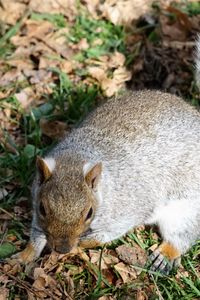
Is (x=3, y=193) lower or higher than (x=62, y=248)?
lower

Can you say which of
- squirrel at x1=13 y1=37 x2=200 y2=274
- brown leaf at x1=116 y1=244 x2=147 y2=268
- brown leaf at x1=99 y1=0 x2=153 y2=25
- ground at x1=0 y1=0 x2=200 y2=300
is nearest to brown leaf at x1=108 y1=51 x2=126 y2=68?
ground at x1=0 y1=0 x2=200 y2=300

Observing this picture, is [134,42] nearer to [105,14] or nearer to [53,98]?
[105,14]

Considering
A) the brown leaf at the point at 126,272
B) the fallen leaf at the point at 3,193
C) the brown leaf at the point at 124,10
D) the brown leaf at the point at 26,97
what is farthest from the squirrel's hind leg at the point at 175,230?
the brown leaf at the point at 124,10

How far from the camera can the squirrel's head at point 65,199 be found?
2891 mm

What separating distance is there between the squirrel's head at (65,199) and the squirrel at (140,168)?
1cm

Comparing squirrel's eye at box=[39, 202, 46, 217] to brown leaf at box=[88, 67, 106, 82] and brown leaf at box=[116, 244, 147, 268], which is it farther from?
brown leaf at box=[88, 67, 106, 82]

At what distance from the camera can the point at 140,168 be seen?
11.4ft

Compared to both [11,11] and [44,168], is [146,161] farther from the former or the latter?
[11,11]

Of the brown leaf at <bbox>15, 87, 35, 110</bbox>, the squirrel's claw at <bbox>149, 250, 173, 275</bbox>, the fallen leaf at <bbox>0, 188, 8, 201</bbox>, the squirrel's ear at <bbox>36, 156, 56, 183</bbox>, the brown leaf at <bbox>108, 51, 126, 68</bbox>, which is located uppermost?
the squirrel's ear at <bbox>36, 156, 56, 183</bbox>

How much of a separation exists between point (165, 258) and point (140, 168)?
53 cm

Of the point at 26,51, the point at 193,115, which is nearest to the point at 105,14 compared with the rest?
the point at 26,51

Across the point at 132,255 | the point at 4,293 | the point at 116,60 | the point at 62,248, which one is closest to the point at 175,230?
the point at 132,255

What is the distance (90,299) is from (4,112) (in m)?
1.57

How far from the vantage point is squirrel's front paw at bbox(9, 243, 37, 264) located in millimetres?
3436
